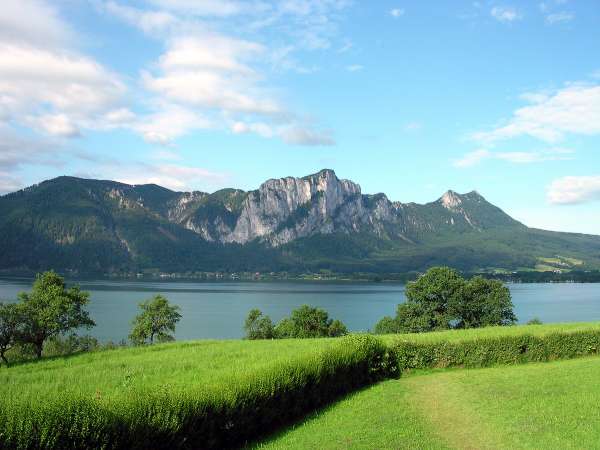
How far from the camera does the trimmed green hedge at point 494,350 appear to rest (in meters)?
28.6

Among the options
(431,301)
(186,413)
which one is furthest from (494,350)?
(431,301)

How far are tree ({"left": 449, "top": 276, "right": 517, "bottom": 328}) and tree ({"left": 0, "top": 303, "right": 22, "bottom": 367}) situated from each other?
47.1 metres

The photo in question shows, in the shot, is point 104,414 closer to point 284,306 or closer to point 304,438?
point 304,438

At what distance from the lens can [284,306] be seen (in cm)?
16012

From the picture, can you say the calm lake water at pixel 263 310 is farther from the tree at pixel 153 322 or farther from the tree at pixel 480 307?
the tree at pixel 480 307

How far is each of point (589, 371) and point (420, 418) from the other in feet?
38.9

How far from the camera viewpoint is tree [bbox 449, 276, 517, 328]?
61.8 metres

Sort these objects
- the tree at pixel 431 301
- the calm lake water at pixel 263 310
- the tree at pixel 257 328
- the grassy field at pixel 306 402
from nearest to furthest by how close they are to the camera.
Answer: the grassy field at pixel 306 402 < the tree at pixel 431 301 < the tree at pixel 257 328 < the calm lake water at pixel 263 310

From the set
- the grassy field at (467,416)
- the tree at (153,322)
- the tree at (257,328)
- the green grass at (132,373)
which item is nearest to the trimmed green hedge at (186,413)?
the green grass at (132,373)

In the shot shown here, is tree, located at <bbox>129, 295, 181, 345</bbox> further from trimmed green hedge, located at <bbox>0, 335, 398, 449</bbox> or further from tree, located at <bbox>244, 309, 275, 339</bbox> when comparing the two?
trimmed green hedge, located at <bbox>0, 335, 398, 449</bbox>

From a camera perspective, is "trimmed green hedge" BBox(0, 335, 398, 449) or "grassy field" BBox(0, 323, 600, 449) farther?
"grassy field" BBox(0, 323, 600, 449)

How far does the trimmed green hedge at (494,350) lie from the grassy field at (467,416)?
3.32 m

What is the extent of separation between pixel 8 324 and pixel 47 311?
3.32 m

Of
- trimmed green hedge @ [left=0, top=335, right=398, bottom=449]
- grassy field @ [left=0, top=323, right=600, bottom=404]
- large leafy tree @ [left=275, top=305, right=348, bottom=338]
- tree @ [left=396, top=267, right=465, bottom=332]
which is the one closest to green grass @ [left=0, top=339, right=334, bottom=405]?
grassy field @ [left=0, top=323, right=600, bottom=404]
